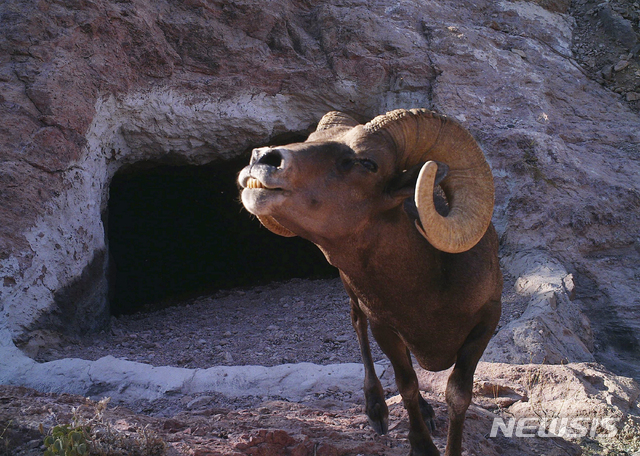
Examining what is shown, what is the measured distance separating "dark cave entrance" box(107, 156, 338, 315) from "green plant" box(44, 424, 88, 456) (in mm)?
6642

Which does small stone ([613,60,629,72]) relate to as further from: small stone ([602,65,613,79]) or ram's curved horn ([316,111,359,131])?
ram's curved horn ([316,111,359,131])

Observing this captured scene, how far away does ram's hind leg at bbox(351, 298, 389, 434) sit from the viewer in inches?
165

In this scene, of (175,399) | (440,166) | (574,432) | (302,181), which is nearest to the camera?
(302,181)

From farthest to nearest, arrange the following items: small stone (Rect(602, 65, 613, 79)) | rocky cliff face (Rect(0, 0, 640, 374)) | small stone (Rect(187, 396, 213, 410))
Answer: small stone (Rect(602, 65, 613, 79))
rocky cliff face (Rect(0, 0, 640, 374))
small stone (Rect(187, 396, 213, 410))

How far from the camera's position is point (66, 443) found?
2689mm

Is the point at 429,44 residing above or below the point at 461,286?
above

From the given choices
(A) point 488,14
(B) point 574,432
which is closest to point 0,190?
(B) point 574,432

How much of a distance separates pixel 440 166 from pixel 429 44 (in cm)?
561

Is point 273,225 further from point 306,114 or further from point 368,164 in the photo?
point 306,114

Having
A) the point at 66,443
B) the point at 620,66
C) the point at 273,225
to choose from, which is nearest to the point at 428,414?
the point at 273,225

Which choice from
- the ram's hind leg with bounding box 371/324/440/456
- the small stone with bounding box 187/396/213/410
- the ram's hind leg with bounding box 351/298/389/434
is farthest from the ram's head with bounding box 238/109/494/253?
the small stone with bounding box 187/396/213/410

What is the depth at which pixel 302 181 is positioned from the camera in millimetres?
2953

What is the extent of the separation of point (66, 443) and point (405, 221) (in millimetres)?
2071

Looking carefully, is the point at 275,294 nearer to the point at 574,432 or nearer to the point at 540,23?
the point at 574,432
